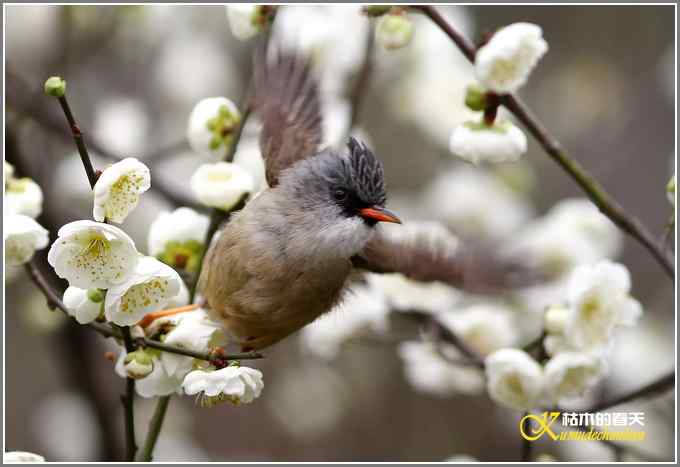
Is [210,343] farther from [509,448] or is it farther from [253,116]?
[509,448]

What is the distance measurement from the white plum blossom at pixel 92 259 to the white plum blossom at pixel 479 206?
2150 mm

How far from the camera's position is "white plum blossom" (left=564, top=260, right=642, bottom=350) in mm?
1984

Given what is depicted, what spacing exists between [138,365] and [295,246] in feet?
2.37

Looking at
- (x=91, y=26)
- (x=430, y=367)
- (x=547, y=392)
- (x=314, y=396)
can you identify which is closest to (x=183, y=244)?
(x=547, y=392)

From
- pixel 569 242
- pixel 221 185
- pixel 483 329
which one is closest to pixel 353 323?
pixel 483 329

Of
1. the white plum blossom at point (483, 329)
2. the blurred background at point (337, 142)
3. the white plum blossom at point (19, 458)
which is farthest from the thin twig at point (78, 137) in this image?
the white plum blossom at point (483, 329)

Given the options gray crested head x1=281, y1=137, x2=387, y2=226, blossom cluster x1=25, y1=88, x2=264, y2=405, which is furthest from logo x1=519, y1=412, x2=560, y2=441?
blossom cluster x1=25, y1=88, x2=264, y2=405

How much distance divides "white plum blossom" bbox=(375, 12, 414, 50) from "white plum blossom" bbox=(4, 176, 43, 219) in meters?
0.83

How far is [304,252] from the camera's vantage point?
221cm

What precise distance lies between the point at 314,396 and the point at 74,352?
1.28m

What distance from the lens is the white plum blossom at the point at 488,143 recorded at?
6.24 ft

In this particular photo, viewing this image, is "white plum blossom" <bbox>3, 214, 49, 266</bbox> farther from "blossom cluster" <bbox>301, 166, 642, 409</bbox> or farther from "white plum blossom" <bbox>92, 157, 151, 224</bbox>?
"blossom cluster" <bbox>301, 166, 642, 409</bbox>

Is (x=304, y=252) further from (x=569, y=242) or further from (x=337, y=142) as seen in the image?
(x=569, y=242)

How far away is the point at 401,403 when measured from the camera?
4.20m
